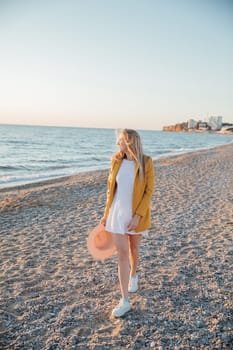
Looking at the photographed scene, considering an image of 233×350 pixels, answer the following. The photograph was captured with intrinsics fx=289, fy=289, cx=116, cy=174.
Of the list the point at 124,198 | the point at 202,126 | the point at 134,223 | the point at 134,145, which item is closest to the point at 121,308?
the point at 134,223

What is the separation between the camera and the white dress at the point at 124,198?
2959mm

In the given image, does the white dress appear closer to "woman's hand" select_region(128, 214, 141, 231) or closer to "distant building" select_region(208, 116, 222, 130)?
"woman's hand" select_region(128, 214, 141, 231)

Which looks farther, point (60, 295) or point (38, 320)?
point (60, 295)

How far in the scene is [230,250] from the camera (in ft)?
16.4

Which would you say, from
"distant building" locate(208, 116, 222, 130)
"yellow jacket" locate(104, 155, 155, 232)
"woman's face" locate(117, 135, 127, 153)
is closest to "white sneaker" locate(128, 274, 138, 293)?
"yellow jacket" locate(104, 155, 155, 232)

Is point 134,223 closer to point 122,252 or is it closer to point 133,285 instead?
point 122,252

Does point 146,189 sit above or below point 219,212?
above

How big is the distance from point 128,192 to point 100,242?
2.56ft

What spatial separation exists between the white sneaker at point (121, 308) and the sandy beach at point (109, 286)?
0.07 metres

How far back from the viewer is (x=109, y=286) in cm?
388

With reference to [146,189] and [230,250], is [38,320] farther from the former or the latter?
[230,250]

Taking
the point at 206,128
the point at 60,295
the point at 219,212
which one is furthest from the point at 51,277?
the point at 206,128

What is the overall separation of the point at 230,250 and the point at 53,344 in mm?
3402

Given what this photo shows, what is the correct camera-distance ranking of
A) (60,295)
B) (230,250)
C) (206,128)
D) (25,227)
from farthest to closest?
1. (206,128)
2. (25,227)
3. (230,250)
4. (60,295)
